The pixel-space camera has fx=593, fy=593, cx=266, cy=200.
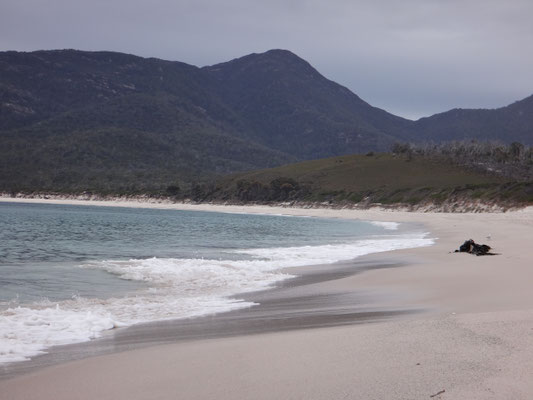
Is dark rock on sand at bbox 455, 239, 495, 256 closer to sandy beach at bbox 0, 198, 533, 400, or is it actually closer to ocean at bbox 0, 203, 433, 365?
ocean at bbox 0, 203, 433, 365

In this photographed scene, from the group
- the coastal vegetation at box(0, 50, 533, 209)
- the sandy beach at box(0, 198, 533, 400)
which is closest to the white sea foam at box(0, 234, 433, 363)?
the sandy beach at box(0, 198, 533, 400)

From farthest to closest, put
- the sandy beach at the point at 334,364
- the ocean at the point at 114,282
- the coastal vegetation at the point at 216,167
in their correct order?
1. the coastal vegetation at the point at 216,167
2. the ocean at the point at 114,282
3. the sandy beach at the point at 334,364

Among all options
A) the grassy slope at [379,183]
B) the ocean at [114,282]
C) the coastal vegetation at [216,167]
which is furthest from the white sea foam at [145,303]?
the grassy slope at [379,183]

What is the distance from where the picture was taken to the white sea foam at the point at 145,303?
759cm

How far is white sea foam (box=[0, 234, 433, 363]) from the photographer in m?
7.59

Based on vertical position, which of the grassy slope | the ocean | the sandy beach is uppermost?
the grassy slope

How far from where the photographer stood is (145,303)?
33.4ft

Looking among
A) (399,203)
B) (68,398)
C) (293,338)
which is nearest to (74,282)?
(293,338)

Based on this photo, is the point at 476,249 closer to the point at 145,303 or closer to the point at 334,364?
the point at 145,303

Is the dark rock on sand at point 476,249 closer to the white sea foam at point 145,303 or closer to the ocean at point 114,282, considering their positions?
the ocean at point 114,282

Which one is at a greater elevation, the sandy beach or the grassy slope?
the grassy slope

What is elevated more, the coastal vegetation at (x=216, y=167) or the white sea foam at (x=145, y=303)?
the coastal vegetation at (x=216, y=167)

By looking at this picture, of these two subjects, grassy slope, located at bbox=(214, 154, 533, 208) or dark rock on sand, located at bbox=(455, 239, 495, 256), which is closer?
dark rock on sand, located at bbox=(455, 239, 495, 256)

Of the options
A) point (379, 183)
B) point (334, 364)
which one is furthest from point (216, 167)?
point (334, 364)
